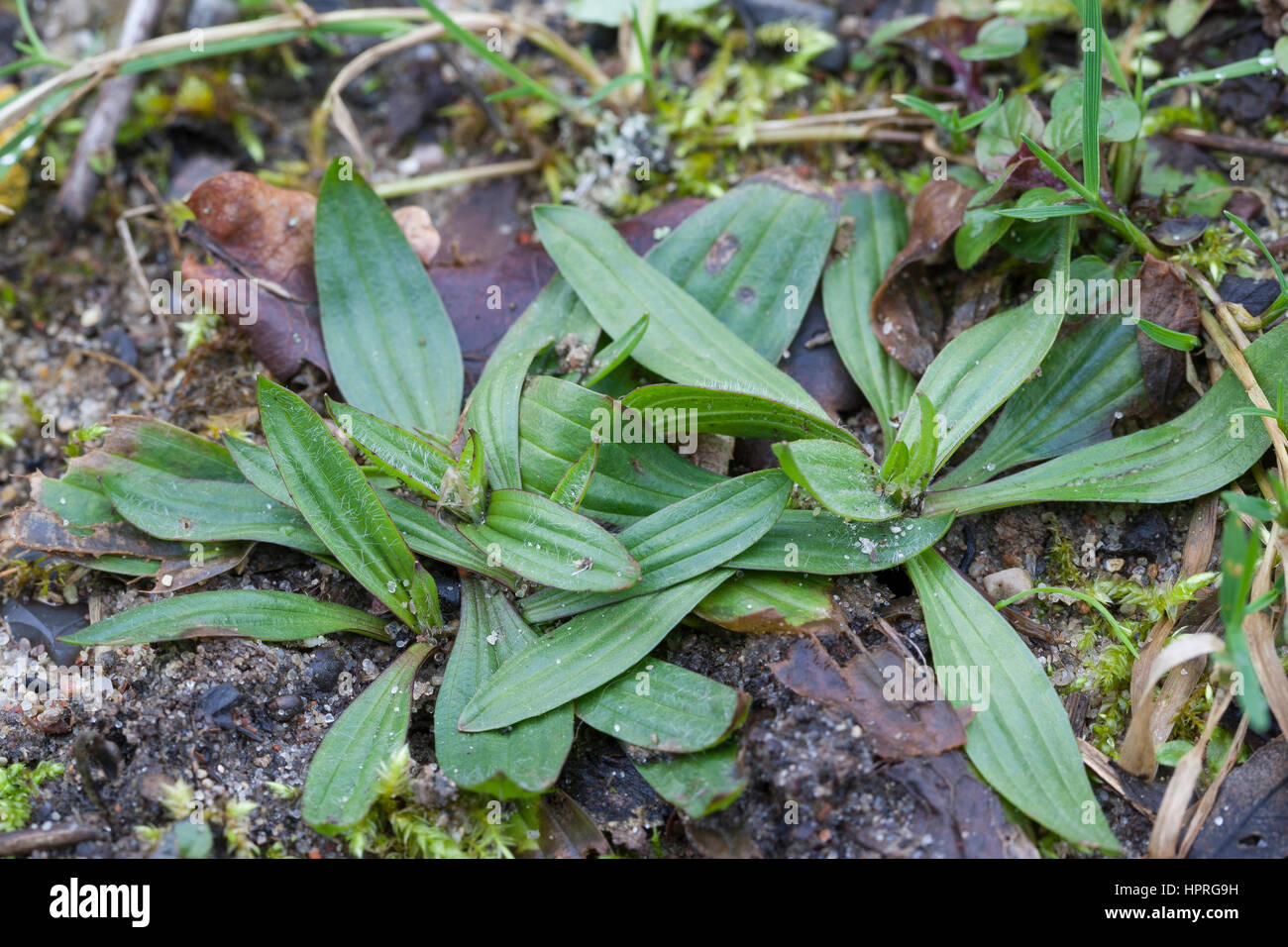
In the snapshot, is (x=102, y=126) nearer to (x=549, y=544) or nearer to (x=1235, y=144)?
(x=549, y=544)

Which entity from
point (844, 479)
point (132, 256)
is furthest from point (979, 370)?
point (132, 256)

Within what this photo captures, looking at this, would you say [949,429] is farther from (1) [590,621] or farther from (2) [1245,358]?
(1) [590,621]

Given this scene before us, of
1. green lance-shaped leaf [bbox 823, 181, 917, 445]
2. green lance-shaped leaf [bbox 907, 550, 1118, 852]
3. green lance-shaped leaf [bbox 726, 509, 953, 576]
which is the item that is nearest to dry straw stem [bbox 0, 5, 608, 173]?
green lance-shaped leaf [bbox 823, 181, 917, 445]

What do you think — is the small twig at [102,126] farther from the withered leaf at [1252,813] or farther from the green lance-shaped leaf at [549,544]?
the withered leaf at [1252,813]

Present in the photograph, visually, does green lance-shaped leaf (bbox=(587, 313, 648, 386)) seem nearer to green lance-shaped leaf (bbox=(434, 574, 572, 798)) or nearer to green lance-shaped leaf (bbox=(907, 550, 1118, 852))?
green lance-shaped leaf (bbox=(434, 574, 572, 798))

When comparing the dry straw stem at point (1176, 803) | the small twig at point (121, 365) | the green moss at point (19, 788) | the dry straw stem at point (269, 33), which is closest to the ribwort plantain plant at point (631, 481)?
the dry straw stem at point (1176, 803)
